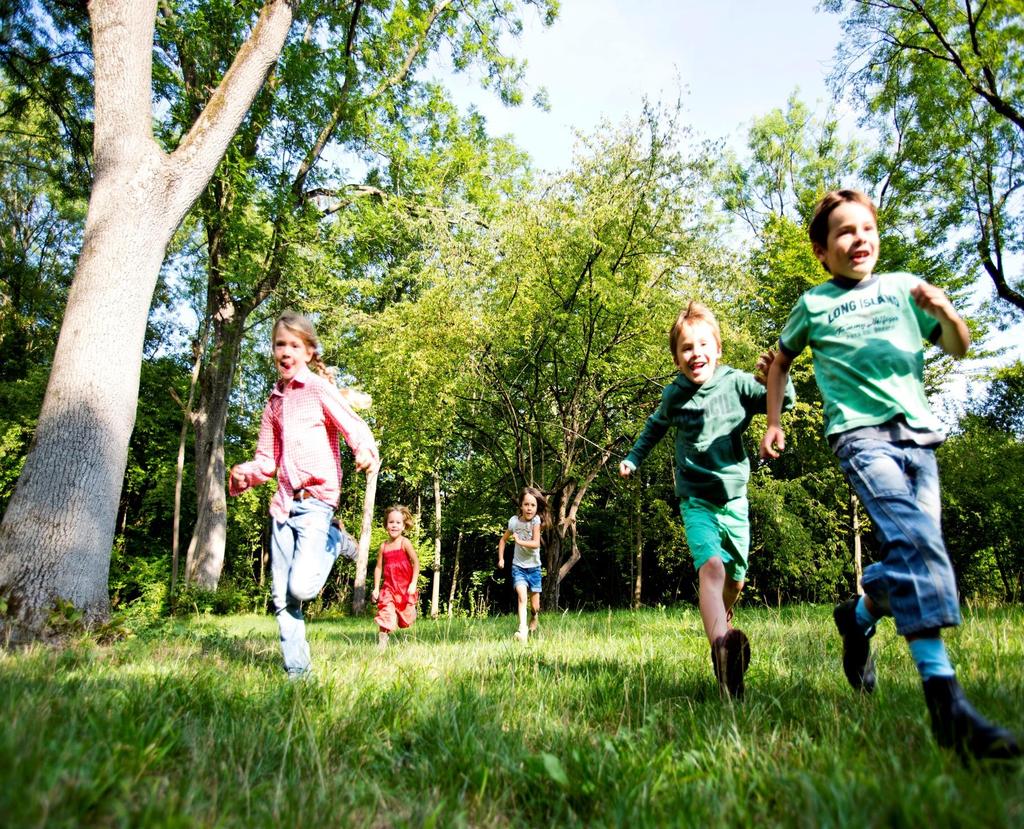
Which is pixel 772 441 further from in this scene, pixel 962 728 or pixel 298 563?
pixel 298 563

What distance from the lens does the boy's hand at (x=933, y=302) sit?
2.21 m

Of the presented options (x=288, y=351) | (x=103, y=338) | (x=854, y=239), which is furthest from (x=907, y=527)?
(x=103, y=338)

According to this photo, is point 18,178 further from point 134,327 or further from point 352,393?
point 352,393

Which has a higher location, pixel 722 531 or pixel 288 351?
pixel 288 351

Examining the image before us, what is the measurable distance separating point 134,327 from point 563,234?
9.32m

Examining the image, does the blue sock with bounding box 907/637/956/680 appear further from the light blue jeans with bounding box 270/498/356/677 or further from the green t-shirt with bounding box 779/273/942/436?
the light blue jeans with bounding box 270/498/356/677

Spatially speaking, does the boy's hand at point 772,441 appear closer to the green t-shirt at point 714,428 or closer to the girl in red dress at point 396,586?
the green t-shirt at point 714,428

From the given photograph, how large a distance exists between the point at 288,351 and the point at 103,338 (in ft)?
8.38

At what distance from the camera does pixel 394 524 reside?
7.25 m

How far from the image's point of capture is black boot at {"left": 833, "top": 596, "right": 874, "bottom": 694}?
2682 mm

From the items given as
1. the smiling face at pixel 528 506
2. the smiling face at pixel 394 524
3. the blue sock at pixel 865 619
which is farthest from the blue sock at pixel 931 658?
the smiling face at pixel 528 506

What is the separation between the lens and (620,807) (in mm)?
1552

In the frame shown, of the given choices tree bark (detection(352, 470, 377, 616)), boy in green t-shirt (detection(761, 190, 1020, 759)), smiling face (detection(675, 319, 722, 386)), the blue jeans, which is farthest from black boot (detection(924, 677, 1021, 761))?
tree bark (detection(352, 470, 377, 616))

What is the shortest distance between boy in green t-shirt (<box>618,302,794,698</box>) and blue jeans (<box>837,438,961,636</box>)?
897mm
